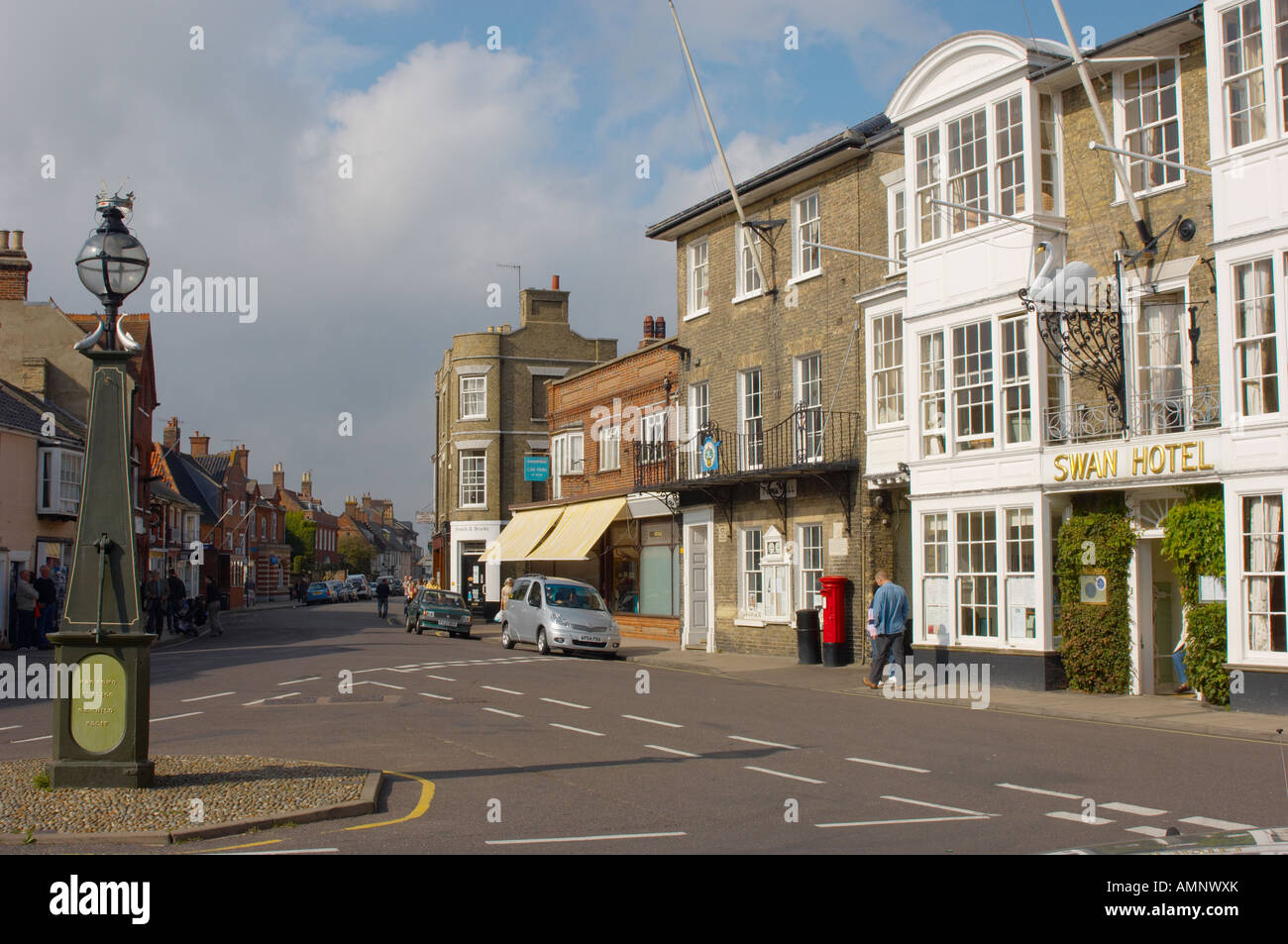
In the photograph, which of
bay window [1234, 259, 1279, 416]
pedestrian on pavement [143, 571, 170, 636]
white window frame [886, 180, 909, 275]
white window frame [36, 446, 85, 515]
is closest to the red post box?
white window frame [886, 180, 909, 275]

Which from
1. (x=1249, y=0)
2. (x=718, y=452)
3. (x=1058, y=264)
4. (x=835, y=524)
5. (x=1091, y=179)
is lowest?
(x=835, y=524)

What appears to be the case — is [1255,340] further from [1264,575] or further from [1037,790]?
[1037,790]

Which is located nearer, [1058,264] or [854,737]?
[854,737]

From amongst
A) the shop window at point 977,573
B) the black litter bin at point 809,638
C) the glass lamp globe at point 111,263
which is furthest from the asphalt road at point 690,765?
the glass lamp globe at point 111,263

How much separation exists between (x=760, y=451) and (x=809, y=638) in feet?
15.7

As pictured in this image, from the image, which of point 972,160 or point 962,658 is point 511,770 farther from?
point 972,160

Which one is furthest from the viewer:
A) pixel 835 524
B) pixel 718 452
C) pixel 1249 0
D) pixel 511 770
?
pixel 718 452

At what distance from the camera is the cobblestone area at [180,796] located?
8.04 meters

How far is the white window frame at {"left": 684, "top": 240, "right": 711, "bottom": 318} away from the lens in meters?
29.5

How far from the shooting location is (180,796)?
883 centimetres

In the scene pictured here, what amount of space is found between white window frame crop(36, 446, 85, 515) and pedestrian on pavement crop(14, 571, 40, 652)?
479cm

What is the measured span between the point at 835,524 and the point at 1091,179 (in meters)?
8.52

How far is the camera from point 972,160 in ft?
65.8
